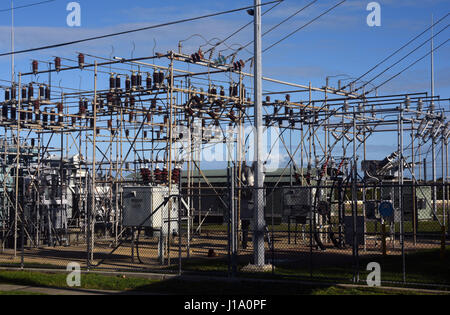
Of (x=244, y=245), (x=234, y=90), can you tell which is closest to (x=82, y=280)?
(x=244, y=245)

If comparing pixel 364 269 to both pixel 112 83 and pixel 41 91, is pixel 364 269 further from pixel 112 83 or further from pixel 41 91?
pixel 41 91

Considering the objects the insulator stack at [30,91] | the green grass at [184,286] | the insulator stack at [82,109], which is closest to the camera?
the green grass at [184,286]

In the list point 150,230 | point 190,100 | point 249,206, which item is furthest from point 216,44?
point 150,230

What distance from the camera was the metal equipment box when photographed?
1881 centimetres

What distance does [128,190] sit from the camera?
19359mm

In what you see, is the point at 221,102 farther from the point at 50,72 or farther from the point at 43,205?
the point at 43,205

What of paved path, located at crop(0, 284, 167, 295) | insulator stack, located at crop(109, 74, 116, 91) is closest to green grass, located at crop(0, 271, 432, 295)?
paved path, located at crop(0, 284, 167, 295)

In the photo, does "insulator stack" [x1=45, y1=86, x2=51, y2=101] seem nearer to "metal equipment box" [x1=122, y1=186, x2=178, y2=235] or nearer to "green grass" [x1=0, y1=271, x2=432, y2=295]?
"metal equipment box" [x1=122, y1=186, x2=178, y2=235]

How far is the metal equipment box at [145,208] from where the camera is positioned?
1881cm

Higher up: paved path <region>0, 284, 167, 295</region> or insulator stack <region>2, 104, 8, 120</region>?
insulator stack <region>2, 104, 8, 120</region>

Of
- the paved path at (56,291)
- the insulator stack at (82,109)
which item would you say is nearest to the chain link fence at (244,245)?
the paved path at (56,291)

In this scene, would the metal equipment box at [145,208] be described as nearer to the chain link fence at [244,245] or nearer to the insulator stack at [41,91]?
the chain link fence at [244,245]

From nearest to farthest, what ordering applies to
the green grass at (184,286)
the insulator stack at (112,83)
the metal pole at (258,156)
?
the green grass at (184,286) < the metal pole at (258,156) < the insulator stack at (112,83)

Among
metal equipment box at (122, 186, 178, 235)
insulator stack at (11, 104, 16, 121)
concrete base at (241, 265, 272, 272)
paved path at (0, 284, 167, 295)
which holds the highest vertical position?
insulator stack at (11, 104, 16, 121)
